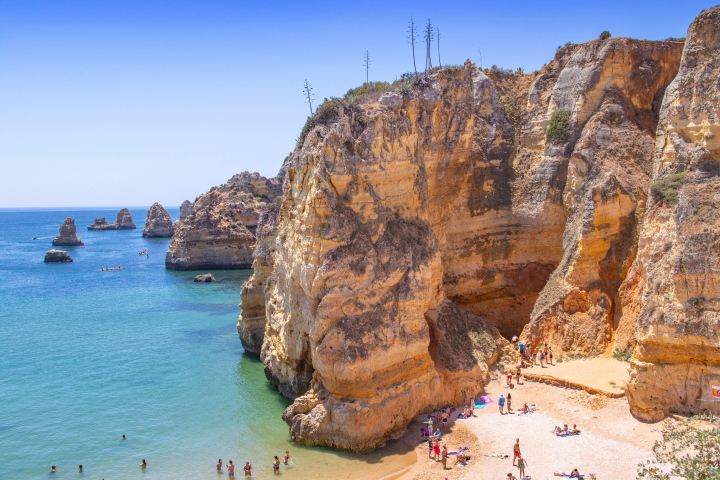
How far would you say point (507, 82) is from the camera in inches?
1309

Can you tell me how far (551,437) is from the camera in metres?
20.5

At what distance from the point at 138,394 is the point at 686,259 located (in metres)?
25.3

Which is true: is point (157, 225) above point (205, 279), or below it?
above

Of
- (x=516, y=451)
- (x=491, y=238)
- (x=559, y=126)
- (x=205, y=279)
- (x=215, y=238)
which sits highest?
(x=559, y=126)

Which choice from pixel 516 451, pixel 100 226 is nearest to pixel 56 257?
pixel 100 226

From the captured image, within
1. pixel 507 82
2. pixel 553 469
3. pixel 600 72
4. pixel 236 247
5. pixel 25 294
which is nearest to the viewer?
pixel 553 469

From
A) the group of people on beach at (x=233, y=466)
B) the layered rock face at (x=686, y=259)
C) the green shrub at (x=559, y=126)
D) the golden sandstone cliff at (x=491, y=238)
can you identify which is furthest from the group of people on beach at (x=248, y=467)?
the green shrub at (x=559, y=126)

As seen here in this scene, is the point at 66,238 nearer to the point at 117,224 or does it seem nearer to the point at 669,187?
the point at 117,224

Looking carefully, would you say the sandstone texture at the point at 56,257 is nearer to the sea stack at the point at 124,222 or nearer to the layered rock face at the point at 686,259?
the sea stack at the point at 124,222

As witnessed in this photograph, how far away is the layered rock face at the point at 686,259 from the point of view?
62.9 feet

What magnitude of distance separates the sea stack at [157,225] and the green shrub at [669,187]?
11461 cm

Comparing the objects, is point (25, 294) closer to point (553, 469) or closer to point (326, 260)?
point (326, 260)

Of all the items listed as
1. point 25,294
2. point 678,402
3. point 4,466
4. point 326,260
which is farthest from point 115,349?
point 678,402

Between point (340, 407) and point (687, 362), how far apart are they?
1235cm
